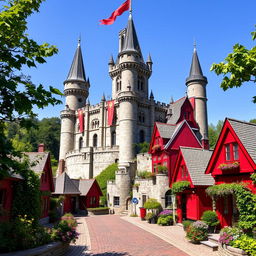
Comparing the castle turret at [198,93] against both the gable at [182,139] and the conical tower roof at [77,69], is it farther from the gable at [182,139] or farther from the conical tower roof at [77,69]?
the conical tower roof at [77,69]

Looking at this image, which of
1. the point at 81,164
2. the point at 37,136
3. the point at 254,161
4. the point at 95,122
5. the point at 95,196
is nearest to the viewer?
the point at 254,161

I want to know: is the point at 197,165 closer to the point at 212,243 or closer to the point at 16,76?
the point at 212,243

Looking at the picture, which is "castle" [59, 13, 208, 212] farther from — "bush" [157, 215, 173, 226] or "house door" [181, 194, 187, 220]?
"house door" [181, 194, 187, 220]

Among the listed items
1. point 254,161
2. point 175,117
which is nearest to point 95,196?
point 175,117

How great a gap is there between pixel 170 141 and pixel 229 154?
45.0 ft

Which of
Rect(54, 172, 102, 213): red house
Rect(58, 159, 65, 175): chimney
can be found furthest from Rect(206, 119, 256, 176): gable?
Rect(58, 159, 65, 175): chimney

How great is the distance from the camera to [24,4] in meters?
9.91

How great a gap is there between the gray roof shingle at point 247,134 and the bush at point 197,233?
5209 millimetres

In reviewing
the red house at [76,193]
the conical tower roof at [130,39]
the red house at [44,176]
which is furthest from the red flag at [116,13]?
the conical tower roof at [130,39]

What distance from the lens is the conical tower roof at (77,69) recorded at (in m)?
67.9

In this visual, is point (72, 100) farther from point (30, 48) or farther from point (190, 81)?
point (30, 48)

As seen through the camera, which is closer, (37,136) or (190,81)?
(190,81)

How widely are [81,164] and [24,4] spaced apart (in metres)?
47.6

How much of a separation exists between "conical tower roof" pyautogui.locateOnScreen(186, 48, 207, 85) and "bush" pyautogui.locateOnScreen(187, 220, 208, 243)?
4460 centimetres
